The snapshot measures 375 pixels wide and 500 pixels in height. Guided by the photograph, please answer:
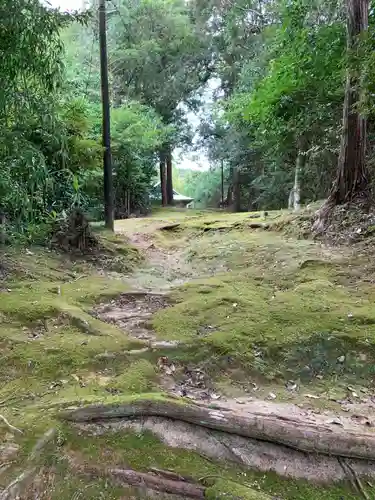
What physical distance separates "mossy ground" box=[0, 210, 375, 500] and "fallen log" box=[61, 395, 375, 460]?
121 millimetres

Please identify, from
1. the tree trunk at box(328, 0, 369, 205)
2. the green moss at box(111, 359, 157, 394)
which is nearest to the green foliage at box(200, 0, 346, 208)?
the tree trunk at box(328, 0, 369, 205)

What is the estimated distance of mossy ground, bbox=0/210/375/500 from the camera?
2.08 metres

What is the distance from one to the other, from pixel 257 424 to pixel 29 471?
1.19 metres

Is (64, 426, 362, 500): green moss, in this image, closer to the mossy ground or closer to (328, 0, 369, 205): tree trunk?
the mossy ground

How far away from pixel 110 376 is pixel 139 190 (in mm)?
13213

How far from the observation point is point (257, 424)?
225 cm

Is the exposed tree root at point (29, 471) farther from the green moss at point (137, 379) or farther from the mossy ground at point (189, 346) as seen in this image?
the green moss at point (137, 379)

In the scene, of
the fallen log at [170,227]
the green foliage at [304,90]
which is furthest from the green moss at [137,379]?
the fallen log at [170,227]

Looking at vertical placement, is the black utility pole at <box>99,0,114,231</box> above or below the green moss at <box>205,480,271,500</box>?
above

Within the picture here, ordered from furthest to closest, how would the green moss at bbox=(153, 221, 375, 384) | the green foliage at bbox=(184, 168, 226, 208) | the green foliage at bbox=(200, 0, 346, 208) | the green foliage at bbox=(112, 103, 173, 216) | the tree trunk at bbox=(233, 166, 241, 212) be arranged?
the green foliage at bbox=(184, 168, 226, 208) < the tree trunk at bbox=(233, 166, 241, 212) < the green foliage at bbox=(112, 103, 173, 216) < the green foliage at bbox=(200, 0, 346, 208) < the green moss at bbox=(153, 221, 375, 384)

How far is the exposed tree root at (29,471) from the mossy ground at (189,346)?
0.04m

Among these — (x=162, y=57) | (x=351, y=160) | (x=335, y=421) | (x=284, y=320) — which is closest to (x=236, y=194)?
(x=162, y=57)

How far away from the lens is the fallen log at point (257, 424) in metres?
2.15

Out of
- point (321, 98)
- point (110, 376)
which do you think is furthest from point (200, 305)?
point (321, 98)
